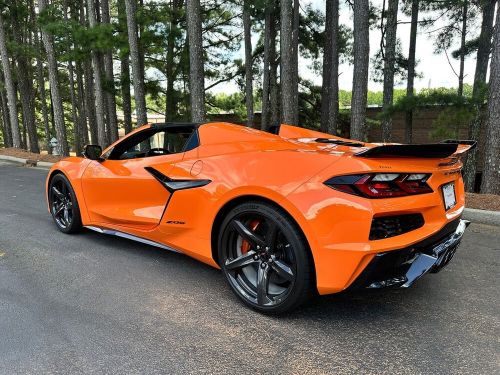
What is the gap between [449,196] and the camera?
2.80 metres

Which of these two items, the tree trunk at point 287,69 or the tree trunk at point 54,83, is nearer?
the tree trunk at point 287,69

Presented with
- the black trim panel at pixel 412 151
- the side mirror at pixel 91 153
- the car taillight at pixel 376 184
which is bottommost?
the car taillight at pixel 376 184

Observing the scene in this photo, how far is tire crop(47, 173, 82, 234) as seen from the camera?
4512mm

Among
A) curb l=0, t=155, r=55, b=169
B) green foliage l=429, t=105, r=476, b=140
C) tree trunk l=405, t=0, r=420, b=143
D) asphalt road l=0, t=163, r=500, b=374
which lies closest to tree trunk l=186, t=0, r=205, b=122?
curb l=0, t=155, r=55, b=169

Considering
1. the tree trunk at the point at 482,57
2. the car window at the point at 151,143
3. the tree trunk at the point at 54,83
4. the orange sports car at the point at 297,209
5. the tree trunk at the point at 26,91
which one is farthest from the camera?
the tree trunk at the point at 26,91

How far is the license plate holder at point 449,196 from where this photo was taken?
270 centimetres

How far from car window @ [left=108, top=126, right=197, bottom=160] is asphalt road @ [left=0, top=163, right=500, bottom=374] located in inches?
43.5

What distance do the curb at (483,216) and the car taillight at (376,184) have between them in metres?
3.45

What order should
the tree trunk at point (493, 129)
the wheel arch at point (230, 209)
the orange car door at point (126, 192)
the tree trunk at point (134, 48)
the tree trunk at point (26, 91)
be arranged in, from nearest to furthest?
1. the wheel arch at point (230, 209)
2. the orange car door at point (126, 192)
3. the tree trunk at point (493, 129)
4. the tree trunk at point (134, 48)
5. the tree trunk at point (26, 91)

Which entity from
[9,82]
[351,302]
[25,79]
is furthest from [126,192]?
[25,79]

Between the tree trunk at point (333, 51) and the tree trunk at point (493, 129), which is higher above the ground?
the tree trunk at point (333, 51)

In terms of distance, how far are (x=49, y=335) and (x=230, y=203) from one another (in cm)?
148

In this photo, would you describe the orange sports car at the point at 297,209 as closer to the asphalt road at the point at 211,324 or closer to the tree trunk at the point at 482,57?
the asphalt road at the point at 211,324

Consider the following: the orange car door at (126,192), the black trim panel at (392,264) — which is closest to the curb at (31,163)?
the orange car door at (126,192)
